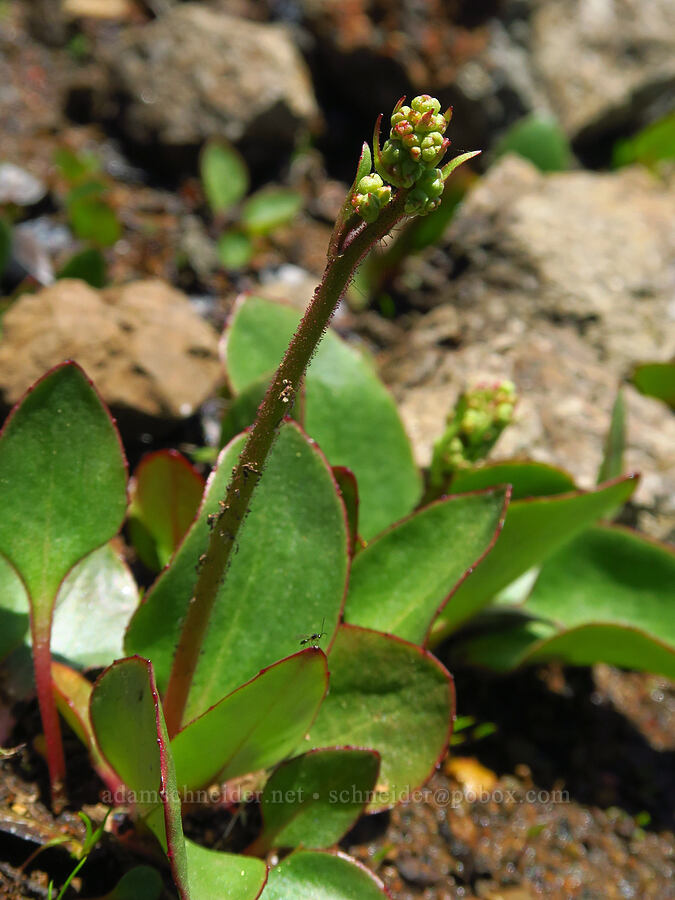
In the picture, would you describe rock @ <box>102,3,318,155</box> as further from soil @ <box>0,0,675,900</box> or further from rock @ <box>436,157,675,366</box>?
soil @ <box>0,0,675,900</box>

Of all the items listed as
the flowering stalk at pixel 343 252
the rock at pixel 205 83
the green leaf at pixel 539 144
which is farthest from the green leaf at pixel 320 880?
the green leaf at pixel 539 144

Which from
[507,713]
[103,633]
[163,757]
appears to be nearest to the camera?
[163,757]

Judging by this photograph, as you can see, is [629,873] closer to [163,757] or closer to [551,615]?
[551,615]

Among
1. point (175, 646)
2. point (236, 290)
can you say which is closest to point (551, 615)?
point (175, 646)

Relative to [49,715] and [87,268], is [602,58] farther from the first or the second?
[49,715]

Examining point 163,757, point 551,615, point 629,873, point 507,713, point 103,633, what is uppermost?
point 163,757

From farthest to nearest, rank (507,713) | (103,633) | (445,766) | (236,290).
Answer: (236,290)
(507,713)
(445,766)
(103,633)

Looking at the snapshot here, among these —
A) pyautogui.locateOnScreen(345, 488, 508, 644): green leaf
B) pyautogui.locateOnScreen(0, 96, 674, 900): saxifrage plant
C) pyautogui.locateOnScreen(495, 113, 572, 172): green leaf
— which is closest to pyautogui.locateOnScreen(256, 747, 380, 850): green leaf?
pyautogui.locateOnScreen(0, 96, 674, 900): saxifrage plant
